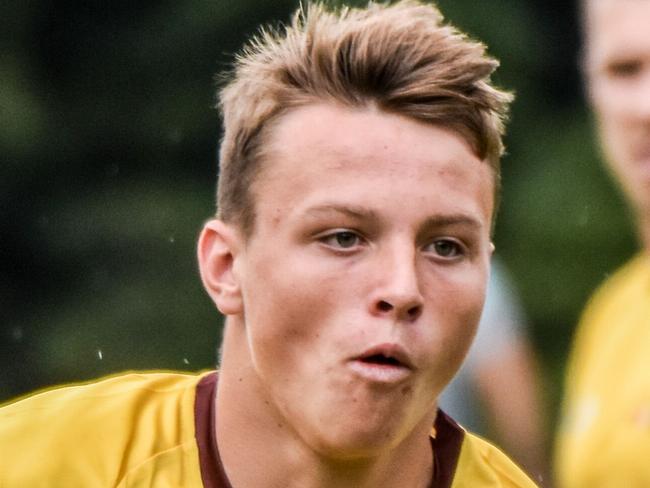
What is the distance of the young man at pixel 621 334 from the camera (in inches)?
167

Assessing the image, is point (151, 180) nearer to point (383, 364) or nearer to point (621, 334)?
point (621, 334)

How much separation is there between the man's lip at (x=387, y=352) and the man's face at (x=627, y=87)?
978 mm

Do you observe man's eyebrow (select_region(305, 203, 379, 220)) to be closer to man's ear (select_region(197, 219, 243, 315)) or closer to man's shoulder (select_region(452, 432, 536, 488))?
man's ear (select_region(197, 219, 243, 315))

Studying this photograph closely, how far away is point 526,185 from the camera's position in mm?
11125

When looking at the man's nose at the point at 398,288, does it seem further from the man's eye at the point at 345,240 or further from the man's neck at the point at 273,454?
the man's neck at the point at 273,454

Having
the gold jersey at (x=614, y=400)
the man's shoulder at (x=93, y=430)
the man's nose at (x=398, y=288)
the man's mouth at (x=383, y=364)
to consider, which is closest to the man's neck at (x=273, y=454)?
the man's shoulder at (x=93, y=430)

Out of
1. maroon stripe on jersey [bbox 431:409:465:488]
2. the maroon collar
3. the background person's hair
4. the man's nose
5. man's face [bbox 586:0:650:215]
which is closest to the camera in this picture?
the man's nose

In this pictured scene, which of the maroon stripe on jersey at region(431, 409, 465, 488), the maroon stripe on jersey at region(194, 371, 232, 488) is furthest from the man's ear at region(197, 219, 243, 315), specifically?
the maroon stripe on jersey at region(431, 409, 465, 488)

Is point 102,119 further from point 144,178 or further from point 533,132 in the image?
point 533,132

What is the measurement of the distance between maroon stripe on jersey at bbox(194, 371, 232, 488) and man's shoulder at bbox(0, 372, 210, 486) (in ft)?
0.06

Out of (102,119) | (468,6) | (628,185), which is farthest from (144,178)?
(628,185)

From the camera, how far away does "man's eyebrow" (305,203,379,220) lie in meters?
3.64

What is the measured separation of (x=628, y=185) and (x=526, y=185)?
6.77m

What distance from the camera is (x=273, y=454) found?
3.87 m
